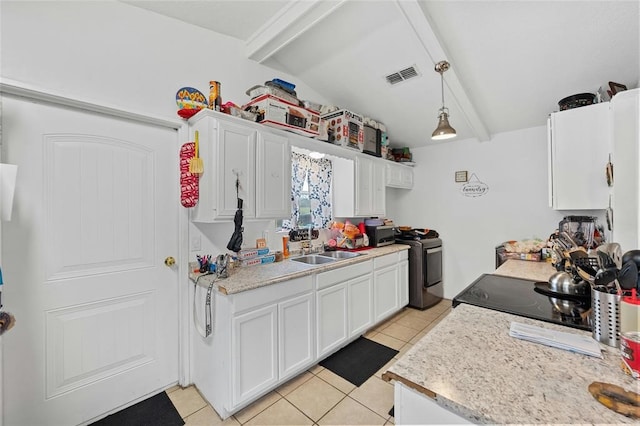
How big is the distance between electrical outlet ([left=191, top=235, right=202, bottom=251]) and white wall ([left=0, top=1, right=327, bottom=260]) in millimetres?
24

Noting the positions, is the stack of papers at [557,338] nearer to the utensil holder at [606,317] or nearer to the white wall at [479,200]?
the utensil holder at [606,317]

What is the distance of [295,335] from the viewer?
81.4 inches

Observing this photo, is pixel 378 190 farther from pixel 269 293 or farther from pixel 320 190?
pixel 269 293

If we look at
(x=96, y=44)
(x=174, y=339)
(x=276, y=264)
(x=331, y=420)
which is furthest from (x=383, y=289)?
(x=96, y=44)

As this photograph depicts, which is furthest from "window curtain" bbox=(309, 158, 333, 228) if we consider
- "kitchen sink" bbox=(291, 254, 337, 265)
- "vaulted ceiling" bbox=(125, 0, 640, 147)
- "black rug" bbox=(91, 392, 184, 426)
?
"black rug" bbox=(91, 392, 184, 426)

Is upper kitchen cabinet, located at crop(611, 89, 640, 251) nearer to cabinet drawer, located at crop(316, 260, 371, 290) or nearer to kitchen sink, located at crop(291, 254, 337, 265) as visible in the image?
cabinet drawer, located at crop(316, 260, 371, 290)

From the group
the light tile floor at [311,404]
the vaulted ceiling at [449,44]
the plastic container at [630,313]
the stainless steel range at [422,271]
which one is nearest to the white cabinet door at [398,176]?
the stainless steel range at [422,271]

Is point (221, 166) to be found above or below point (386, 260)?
above

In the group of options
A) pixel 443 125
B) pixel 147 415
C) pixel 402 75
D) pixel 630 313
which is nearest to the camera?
pixel 630 313

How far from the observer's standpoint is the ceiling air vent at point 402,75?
2.54m

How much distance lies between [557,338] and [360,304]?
1852 millimetres

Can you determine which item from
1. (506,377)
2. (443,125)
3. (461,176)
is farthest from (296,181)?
(506,377)

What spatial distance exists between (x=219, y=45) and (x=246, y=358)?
8.20 feet

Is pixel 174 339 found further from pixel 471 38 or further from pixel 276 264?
pixel 471 38
